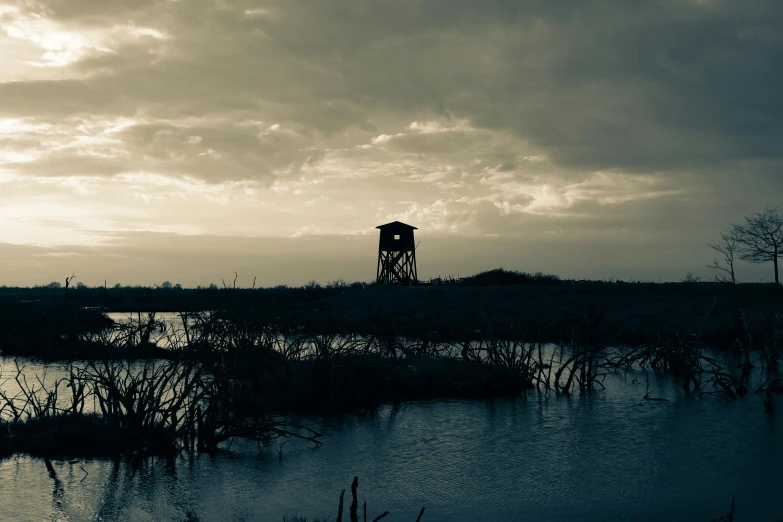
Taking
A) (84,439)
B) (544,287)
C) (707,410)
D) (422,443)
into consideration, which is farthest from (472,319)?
(84,439)

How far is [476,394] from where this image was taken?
1830cm

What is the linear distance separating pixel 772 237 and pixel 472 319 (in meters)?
27.6

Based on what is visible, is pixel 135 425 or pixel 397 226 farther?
pixel 397 226

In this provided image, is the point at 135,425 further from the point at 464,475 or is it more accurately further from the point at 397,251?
the point at 397,251

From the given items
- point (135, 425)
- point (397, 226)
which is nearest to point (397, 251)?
point (397, 226)

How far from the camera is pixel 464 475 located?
1082 cm

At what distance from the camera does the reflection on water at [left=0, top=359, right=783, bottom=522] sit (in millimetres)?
9250

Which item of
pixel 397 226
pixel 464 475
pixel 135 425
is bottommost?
pixel 464 475

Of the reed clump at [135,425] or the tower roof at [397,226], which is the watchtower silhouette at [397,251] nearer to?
the tower roof at [397,226]

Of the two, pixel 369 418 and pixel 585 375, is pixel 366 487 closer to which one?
pixel 369 418

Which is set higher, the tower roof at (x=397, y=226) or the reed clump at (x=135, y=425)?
the tower roof at (x=397, y=226)

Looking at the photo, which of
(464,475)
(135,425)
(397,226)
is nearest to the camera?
(464,475)

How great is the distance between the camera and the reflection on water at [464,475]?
9250 mm

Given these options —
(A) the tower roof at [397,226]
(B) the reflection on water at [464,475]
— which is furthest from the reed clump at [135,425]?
(A) the tower roof at [397,226]
